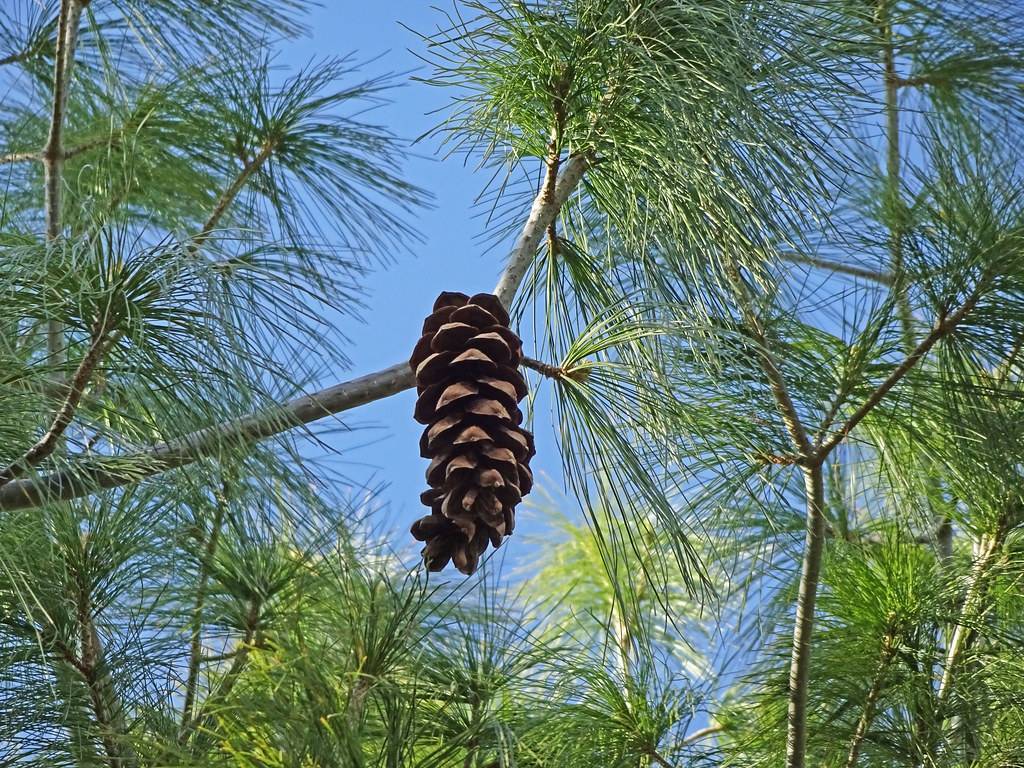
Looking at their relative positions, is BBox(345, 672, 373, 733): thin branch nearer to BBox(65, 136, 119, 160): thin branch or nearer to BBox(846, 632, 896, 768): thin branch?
BBox(846, 632, 896, 768): thin branch

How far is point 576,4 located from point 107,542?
588mm

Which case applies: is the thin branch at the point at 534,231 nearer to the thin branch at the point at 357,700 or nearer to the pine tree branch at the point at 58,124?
the thin branch at the point at 357,700

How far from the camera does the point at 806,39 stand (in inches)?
43.0

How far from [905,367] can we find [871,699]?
0.33 meters

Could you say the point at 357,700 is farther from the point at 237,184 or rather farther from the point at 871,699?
the point at 237,184

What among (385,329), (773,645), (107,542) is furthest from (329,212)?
(385,329)

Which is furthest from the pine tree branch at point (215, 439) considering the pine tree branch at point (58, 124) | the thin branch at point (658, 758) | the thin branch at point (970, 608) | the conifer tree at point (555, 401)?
the thin branch at point (970, 608)

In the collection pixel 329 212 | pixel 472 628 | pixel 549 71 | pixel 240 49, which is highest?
pixel 240 49

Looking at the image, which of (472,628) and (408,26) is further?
(472,628)

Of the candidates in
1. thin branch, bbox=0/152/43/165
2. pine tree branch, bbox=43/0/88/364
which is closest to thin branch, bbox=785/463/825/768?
pine tree branch, bbox=43/0/88/364

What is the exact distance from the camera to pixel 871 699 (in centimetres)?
135

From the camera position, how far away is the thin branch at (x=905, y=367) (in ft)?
3.92

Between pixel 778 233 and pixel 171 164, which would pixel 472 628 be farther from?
pixel 171 164

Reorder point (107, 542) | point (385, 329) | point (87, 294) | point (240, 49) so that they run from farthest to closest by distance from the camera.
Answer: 1. point (385, 329)
2. point (240, 49)
3. point (107, 542)
4. point (87, 294)
